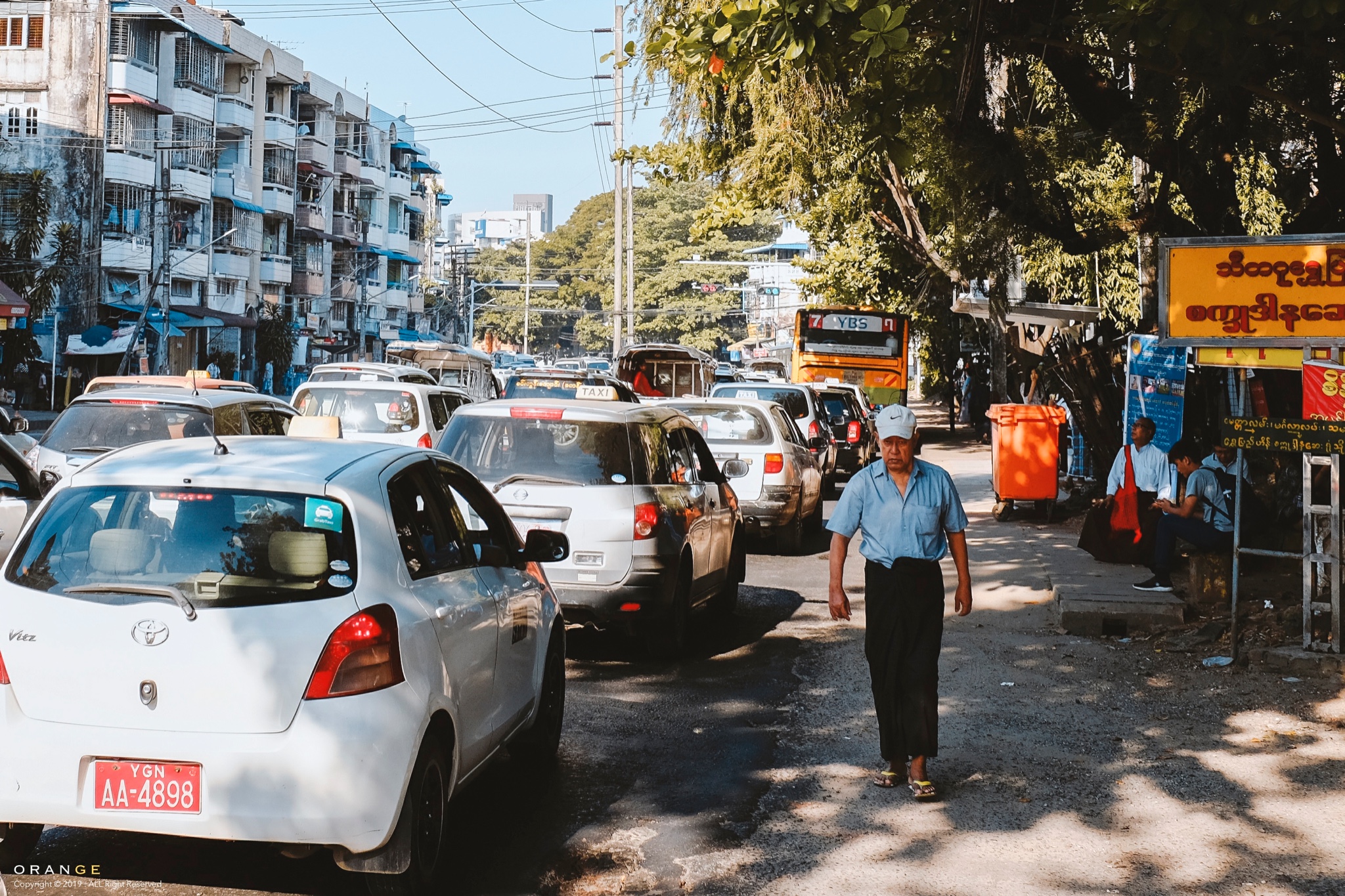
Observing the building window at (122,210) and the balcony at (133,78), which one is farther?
the building window at (122,210)

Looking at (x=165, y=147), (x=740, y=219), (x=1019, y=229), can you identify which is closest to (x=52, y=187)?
(x=165, y=147)

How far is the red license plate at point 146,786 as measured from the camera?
447cm

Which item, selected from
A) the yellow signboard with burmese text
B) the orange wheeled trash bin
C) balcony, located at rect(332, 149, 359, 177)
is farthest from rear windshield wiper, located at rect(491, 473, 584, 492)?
balcony, located at rect(332, 149, 359, 177)

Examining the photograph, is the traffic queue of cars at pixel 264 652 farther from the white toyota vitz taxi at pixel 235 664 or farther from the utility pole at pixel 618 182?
the utility pole at pixel 618 182

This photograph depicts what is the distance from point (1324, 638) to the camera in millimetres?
9570

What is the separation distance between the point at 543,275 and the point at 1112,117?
4139 inches

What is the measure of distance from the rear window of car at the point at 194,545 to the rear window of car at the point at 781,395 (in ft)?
53.2

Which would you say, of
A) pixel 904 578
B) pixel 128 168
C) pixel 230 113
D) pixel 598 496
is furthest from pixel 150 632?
pixel 230 113

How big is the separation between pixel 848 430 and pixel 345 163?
5537cm

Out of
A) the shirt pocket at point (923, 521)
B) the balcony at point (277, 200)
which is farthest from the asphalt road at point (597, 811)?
the balcony at point (277, 200)

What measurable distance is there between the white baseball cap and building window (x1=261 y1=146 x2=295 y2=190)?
61215 millimetres

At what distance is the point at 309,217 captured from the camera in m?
69.1

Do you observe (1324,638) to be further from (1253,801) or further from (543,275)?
(543,275)

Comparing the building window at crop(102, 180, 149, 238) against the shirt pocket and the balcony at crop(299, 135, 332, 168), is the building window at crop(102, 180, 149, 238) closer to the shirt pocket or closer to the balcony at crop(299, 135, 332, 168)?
the balcony at crop(299, 135, 332, 168)
